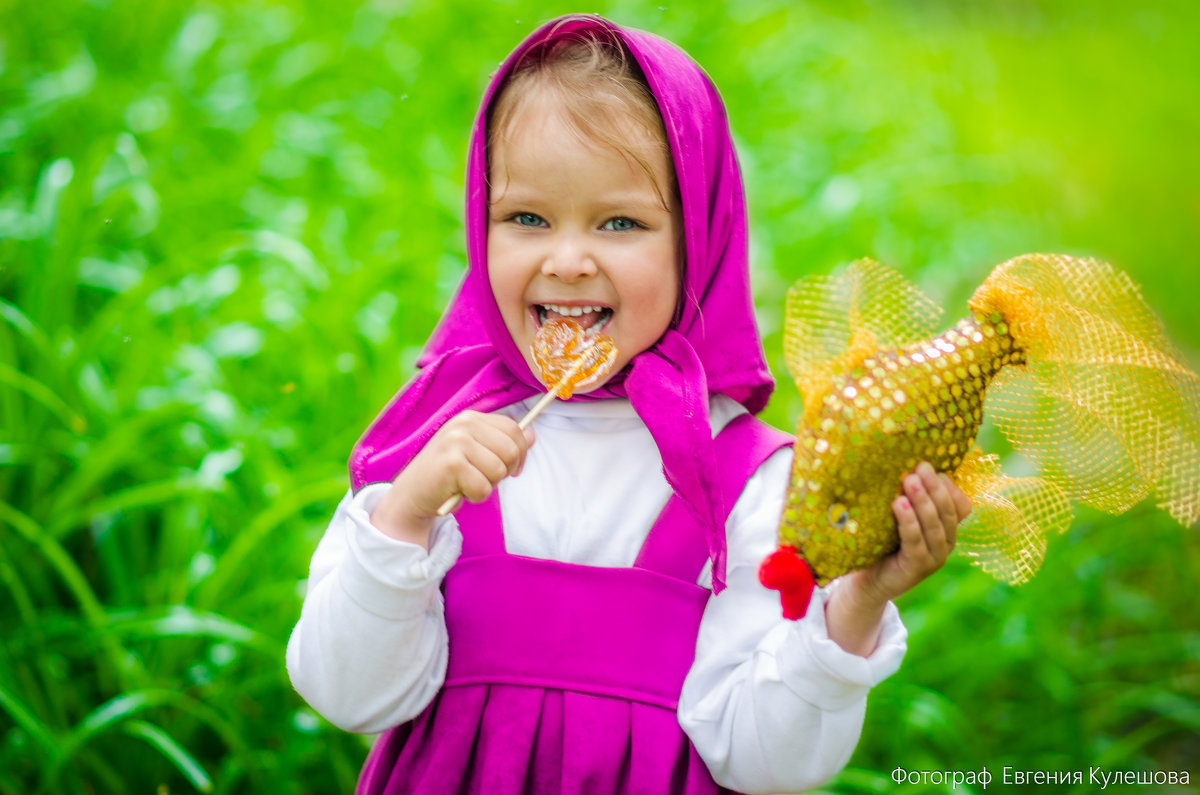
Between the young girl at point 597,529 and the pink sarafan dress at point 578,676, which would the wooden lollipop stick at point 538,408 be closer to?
the young girl at point 597,529

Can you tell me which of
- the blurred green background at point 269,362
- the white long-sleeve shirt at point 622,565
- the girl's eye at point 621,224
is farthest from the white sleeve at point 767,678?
the blurred green background at point 269,362

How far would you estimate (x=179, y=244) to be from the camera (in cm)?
289

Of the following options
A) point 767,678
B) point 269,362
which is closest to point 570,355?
point 767,678

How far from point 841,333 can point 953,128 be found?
188 inches

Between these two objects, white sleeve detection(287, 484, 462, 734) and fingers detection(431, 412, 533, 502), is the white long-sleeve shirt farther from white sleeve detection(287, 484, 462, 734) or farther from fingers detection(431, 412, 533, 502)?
fingers detection(431, 412, 533, 502)

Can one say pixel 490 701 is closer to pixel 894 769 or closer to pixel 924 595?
pixel 894 769

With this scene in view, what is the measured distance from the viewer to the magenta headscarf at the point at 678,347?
1299 mm

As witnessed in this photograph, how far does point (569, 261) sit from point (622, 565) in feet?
1.33

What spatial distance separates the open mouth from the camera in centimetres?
135

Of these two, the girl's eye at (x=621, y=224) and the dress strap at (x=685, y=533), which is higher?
the girl's eye at (x=621, y=224)

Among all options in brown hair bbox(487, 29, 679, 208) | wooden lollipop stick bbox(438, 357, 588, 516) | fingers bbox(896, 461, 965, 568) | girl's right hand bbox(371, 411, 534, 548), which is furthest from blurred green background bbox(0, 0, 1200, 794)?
fingers bbox(896, 461, 965, 568)

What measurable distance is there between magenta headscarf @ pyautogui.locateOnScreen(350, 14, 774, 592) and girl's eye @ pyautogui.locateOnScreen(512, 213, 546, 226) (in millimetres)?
67

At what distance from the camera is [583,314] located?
4.46ft

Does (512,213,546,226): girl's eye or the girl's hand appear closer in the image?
the girl's hand
